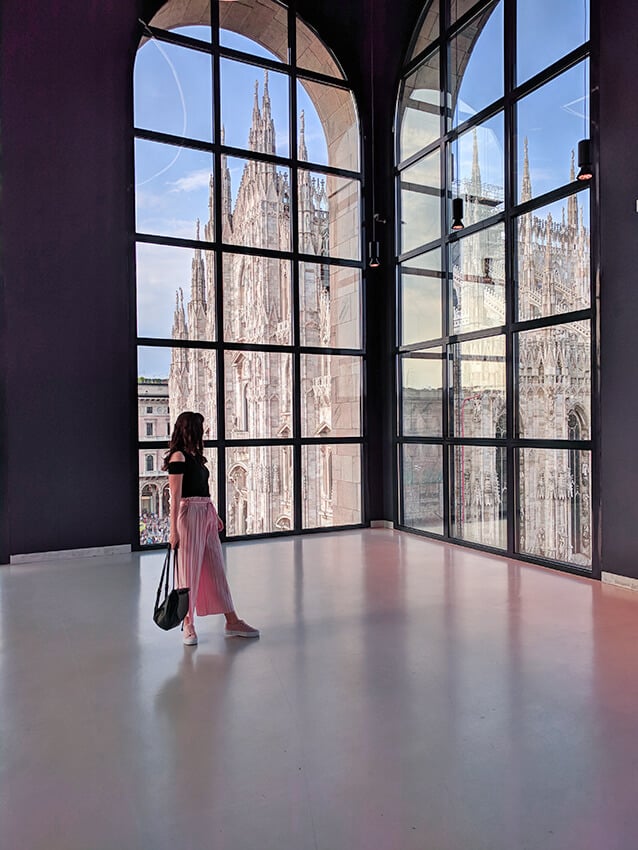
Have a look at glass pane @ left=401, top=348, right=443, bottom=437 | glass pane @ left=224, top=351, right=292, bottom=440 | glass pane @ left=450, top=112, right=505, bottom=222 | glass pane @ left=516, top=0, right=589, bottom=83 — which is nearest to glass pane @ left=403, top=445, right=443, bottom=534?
glass pane @ left=401, top=348, right=443, bottom=437

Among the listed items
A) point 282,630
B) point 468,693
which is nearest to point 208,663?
point 282,630

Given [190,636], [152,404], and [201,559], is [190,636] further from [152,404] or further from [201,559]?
[152,404]

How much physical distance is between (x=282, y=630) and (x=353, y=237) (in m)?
5.51

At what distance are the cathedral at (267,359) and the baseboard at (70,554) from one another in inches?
48.9

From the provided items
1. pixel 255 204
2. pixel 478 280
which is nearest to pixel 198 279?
pixel 255 204

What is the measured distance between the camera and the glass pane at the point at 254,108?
23.7 ft

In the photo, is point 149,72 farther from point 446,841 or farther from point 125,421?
point 446,841

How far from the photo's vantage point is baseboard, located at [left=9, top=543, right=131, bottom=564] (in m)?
6.07

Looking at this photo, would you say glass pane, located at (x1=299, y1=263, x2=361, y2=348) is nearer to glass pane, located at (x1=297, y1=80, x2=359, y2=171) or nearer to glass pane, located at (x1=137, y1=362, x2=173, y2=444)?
glass pane, located at (x1=297, y1=80, x2=359, y2=171)

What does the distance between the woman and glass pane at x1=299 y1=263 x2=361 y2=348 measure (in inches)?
164

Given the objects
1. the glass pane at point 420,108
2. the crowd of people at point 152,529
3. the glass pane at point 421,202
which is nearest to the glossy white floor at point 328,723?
the crowd of people at point 152,529

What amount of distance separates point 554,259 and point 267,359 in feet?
11.2

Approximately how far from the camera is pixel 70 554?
6.29 metres

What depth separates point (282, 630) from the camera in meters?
3.99
